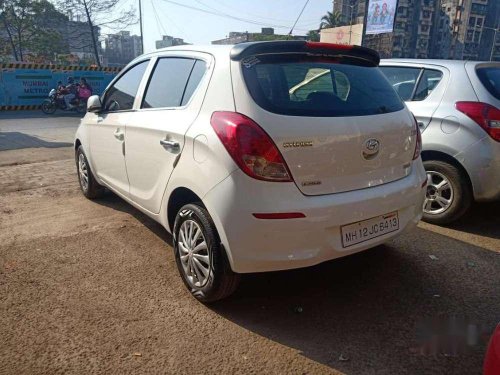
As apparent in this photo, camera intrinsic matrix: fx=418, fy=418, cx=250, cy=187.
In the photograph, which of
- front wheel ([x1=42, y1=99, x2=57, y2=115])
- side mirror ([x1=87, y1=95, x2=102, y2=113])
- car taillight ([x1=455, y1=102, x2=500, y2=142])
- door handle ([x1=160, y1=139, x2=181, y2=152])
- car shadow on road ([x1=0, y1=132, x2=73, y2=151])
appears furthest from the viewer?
front wheel ([x1=42, y1=99, x2=57, y2=115])

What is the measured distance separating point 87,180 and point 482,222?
4.38 meters

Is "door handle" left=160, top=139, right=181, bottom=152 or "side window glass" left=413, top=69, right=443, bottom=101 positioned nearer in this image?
"door handle" left=160, top=139, right=181, bottom=152

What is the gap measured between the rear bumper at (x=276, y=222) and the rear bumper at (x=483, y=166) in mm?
1903

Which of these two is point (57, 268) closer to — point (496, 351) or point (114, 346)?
point (114, 346)

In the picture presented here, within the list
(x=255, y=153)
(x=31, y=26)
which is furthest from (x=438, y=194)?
(x=31, y=26)

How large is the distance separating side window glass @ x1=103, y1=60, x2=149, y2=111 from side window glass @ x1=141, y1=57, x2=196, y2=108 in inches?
A: 10.6

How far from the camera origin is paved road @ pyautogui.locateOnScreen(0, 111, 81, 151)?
895cm

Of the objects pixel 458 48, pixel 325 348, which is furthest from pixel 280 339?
pixel 458 48

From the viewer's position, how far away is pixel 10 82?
15781 mm

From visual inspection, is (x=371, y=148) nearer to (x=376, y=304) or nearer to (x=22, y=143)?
(x=376, y=304)

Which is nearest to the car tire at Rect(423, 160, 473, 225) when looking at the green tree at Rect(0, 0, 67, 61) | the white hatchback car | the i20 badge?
the white hatchback car

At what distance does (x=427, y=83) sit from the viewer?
439 cm

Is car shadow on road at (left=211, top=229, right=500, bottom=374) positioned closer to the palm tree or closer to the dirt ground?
the dirt ground

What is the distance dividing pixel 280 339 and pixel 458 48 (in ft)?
312
